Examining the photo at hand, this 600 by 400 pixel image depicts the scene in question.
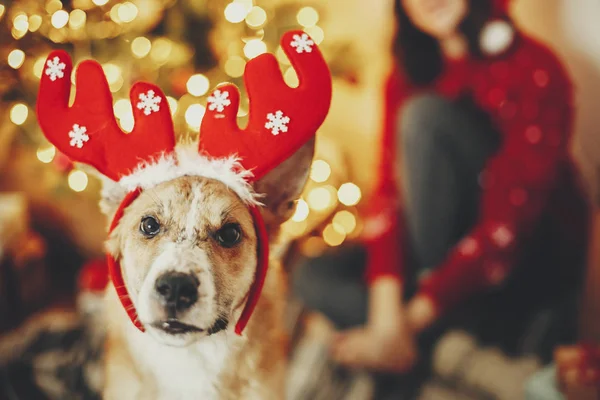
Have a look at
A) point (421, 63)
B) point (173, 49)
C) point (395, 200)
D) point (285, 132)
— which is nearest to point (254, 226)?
point (285, 132)

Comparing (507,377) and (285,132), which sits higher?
(285,132)

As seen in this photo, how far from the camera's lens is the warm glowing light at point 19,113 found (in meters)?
1.20

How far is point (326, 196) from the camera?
5.69 feet

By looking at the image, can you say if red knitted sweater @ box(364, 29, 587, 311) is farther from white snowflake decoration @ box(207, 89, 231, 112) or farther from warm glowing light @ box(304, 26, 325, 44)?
white snowflake decoration @ box(207, 89, 231, 112)

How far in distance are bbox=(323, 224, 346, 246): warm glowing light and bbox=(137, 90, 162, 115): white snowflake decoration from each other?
1318mm

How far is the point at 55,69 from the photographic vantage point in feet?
2.01

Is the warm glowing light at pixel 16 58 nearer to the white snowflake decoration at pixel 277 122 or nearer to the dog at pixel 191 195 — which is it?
the dog at pixel 191 195

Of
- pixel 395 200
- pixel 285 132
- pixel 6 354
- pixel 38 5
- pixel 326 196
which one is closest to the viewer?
pixel 285 132

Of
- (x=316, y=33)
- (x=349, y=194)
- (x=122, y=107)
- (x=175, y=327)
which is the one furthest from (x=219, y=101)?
(x=349, y=194)

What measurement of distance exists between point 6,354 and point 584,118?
194 centimetres

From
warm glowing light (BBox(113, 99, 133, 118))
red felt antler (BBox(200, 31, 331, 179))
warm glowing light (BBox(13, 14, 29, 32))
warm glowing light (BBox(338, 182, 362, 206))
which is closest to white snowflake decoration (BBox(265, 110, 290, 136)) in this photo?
red felt antler (BBox(200, 31, 331, 179))

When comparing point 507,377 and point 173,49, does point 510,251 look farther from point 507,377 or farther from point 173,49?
point 173,49

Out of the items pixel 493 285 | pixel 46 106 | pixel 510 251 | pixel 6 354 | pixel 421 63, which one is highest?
pixel 421 63

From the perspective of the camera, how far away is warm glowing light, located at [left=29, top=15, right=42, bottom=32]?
0.93 m
